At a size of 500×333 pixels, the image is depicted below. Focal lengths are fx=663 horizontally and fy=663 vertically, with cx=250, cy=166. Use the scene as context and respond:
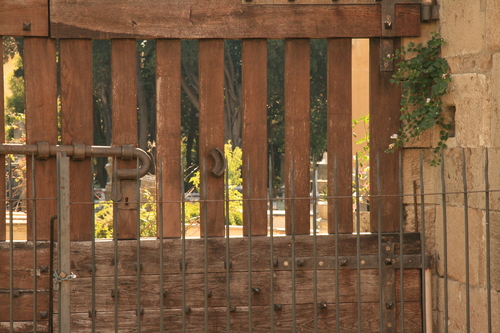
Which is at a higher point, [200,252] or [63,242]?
[63,242]

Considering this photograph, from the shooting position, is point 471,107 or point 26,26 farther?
point 26,26

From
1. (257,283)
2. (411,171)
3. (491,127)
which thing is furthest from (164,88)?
(491,127)

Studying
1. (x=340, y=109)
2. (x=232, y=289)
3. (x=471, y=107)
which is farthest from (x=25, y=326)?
(x=471, y=107)

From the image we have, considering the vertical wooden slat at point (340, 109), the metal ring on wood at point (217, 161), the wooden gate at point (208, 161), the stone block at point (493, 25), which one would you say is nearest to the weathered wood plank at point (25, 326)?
the wooden gate at point (208, 161)

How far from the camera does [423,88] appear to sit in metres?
4.66

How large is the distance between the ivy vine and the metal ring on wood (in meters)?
1.21

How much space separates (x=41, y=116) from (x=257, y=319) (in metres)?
2.07

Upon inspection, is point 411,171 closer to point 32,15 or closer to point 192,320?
point 192,320

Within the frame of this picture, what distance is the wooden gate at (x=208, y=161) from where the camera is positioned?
14.9 ft

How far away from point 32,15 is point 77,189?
1222 millimetres

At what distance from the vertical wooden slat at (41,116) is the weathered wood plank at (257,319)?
724 mm

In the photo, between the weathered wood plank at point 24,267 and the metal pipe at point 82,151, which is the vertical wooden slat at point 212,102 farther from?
the weathered wood plank at point 24,267

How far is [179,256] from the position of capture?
15.2 ft

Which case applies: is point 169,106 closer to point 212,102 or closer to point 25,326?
point 212,102
